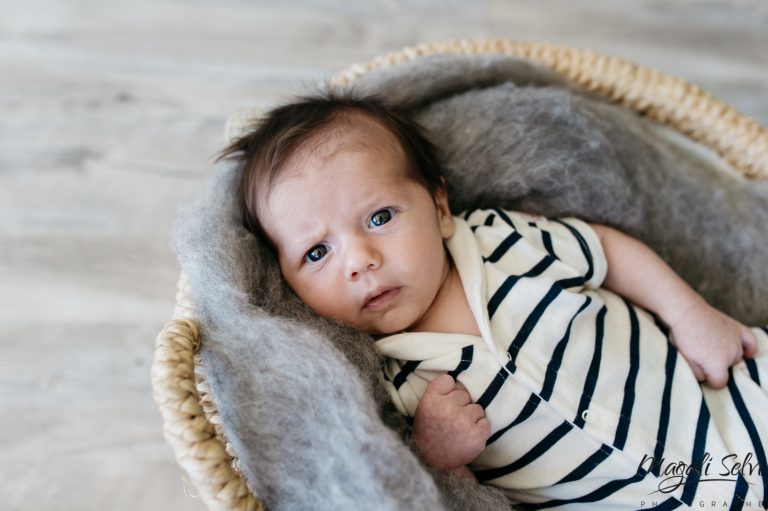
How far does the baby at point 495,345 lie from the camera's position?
33.6 inches

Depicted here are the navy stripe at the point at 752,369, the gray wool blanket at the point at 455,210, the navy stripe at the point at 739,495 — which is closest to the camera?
the gray wool blanket at the point at 455,210

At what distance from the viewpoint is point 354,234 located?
34.4 inches

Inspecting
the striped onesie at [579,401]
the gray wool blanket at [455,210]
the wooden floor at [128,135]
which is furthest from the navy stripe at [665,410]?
the wooden floor at [128,135]

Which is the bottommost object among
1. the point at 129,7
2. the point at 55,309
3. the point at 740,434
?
the point at 55,309

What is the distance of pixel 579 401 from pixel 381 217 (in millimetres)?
343

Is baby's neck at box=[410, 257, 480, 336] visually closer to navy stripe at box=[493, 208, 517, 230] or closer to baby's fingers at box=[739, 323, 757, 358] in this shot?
navy stripe at box=[493, 208, 517, 230]

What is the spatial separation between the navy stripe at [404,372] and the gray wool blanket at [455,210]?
44mm

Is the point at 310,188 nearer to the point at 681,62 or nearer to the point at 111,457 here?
the point at 111,457

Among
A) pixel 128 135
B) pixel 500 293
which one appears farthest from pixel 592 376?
pixel 128 135

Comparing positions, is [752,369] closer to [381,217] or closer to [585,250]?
[585,250]

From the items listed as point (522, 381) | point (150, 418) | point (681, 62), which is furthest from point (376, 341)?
point (681, 62)

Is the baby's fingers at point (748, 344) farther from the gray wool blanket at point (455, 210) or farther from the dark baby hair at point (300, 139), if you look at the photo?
the dark baby hair at point (300, 139)

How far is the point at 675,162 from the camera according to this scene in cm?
119

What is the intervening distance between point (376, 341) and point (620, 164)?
20.1 inches
